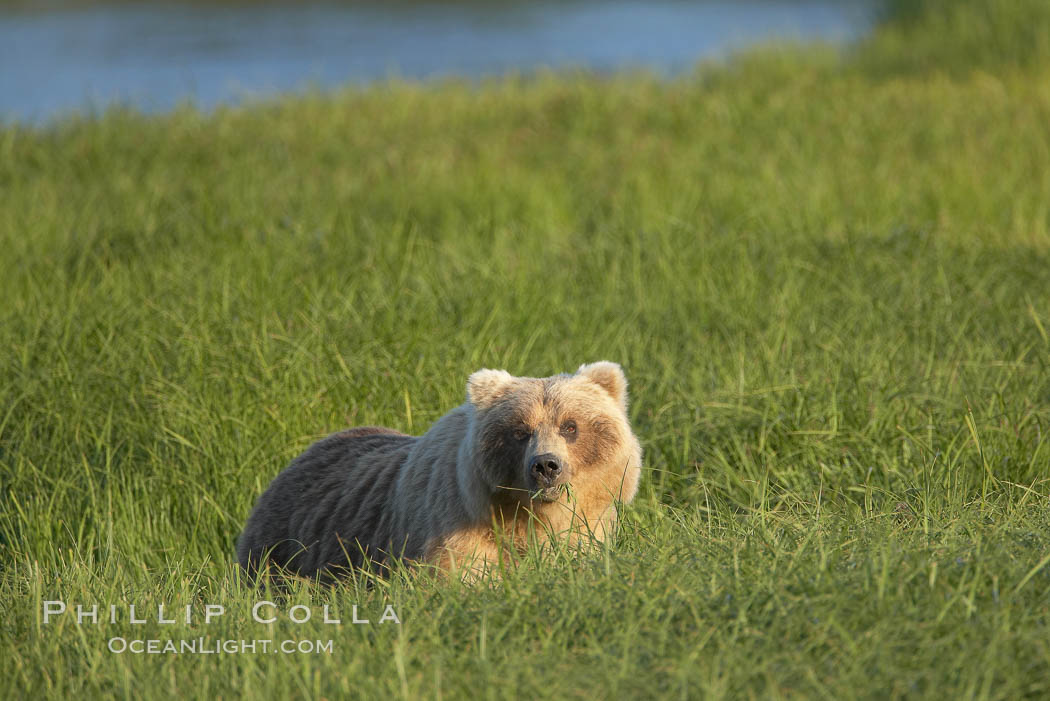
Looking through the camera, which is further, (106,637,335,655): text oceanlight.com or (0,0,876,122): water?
(0,0,876,122): water

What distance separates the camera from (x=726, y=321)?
5.63 m

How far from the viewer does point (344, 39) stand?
20719mm

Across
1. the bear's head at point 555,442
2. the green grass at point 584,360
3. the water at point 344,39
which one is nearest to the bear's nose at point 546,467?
the bear's head at point 555,442

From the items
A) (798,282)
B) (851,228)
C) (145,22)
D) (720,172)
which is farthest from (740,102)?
(145,22)

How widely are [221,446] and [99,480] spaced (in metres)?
0.51

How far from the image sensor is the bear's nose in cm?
337

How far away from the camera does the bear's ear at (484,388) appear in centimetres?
372

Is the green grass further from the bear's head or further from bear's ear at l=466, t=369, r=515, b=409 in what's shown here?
bear's ear at l=466, t=369, r=515, b=409

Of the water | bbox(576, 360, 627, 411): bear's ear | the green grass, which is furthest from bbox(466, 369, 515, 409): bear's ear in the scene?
the water

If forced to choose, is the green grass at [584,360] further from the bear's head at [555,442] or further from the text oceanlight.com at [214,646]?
the bear's head at [555,442]

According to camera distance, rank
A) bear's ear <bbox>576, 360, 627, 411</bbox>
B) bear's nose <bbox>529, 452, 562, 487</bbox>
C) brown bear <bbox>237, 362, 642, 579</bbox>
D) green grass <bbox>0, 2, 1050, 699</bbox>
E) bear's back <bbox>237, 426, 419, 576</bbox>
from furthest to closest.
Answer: bear's back <bbox>237, 426, 419, 576</bbox> → bear's ear <bbox>576, 360, 627, 411</bbox> → brown bear <bbox>237, 362, 642, 579</bbox> → bear's nose <bbox>529, 452, 562, 487</bbox> → green grass <bbox>0, 2, 1050, 699</bbox>

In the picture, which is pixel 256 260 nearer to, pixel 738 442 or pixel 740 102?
pixel 738 442

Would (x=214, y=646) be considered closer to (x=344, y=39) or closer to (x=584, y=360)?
(x=584, y=360)

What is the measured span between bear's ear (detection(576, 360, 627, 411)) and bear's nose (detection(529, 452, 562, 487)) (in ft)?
1.72
